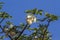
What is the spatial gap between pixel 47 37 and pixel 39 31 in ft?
1.57

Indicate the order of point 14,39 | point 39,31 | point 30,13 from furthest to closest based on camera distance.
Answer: point 39,31 → point 14,39 → point 30,13

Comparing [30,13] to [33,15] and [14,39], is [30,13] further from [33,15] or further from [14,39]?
[14,39]

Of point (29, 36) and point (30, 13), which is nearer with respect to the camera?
point (30, 13)

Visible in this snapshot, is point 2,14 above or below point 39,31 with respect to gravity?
above

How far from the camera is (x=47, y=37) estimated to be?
735 cm

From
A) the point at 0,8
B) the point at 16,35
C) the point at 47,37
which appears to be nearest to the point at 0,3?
the point at 0,8

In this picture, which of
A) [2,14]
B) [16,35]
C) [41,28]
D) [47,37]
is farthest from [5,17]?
[47,37]

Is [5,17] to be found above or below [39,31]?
above

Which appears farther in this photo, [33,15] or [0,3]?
[0,3]

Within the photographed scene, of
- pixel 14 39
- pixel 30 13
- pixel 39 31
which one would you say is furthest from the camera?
pixel 39 31

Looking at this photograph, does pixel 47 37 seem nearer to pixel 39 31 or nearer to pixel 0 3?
pixel 39 31

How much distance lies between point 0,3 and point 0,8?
0.15 meters

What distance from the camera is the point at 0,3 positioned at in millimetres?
6871

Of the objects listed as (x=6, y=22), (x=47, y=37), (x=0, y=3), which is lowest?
(x=47, y=37)
